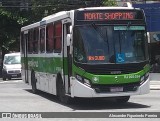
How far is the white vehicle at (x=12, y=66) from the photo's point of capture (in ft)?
120

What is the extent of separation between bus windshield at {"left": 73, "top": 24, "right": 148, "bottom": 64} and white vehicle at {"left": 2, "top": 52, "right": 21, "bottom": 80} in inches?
862

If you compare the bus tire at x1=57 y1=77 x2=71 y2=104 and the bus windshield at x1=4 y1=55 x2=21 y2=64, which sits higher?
the bus tire at x1=57 y1=77 x2=71 y2=104

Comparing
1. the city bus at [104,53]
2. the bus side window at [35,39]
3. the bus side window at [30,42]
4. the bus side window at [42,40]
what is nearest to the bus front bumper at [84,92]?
the city bus at [104,53]

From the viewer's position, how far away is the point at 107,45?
14.9 meters

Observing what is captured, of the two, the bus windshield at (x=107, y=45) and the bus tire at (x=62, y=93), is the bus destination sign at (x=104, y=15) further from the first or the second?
the bus tire at (x=62, y=93)

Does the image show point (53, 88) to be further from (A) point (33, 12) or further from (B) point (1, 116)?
(A) point (33, 12)

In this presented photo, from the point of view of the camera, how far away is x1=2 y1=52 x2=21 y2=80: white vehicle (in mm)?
36500

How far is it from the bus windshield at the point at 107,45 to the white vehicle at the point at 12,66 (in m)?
21.9

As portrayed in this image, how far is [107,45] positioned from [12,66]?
22.7 meters

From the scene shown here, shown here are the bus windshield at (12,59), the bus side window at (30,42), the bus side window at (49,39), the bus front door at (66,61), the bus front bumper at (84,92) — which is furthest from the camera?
the bus windshield at (12,59)

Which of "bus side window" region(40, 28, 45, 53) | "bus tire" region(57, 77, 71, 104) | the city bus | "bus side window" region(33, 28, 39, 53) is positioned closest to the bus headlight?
the city bus

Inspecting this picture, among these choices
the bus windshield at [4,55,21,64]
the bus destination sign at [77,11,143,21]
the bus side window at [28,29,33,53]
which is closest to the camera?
the bus destination sign at [77,11,143,21]

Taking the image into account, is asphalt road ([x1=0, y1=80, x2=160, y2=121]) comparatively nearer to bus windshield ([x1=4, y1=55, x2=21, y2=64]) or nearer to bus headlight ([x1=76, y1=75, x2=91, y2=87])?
bus headlight ([x1=76, y1=75, x2=91, y2=87])

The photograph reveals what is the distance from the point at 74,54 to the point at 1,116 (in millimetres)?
3120
